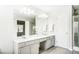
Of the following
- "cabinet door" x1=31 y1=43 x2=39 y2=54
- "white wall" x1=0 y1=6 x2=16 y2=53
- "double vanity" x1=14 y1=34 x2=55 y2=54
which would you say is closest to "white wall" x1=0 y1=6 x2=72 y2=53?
"white wall" x1=0 y1=6 x2=16 y2=53

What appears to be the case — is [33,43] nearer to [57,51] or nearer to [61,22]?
[57,51]

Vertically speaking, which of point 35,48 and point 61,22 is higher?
point 61,22

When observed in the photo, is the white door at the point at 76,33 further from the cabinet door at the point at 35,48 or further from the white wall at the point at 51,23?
A: the cabinet door at the point at 35,48

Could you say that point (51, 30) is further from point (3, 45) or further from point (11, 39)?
point (3, 45)

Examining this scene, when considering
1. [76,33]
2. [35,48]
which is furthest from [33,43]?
[76,33]

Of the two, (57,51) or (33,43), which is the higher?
(33,43)

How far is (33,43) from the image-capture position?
5.09 ft

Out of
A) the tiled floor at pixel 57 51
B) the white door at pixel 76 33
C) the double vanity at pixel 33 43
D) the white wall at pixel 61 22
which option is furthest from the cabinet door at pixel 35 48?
the white door at pixel 76 33

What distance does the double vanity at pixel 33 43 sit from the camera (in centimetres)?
148

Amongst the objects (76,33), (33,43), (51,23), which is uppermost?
(51,23)

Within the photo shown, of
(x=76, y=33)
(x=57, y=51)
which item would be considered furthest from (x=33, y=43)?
(x=76, y=33)

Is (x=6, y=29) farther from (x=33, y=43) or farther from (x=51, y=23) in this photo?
(x=51, y=23)
